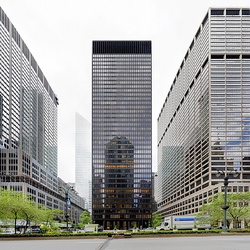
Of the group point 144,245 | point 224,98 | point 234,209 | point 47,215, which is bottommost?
point 47,215

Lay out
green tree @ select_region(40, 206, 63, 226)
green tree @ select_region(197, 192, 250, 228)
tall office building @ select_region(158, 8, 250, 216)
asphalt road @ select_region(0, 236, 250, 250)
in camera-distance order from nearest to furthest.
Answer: asphalt road @ select_region(0, 236, 250, 250) → green tree @ select_region(40, 206, 63, 226) → green tree @ select_region(197, 192, 250, 228) → tall office building @ select_region(158, 8, 250, 216)

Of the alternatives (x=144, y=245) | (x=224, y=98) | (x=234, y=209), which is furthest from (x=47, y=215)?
(x=224, y=98)

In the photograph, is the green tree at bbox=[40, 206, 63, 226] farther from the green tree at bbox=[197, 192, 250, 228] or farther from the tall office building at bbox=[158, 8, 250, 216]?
the tall office building at bbox=[158, 8, 250, 216]

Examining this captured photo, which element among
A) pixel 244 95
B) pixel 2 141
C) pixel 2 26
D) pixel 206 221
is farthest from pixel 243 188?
pixel 2 26

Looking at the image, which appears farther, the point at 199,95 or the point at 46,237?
the point at 199,95

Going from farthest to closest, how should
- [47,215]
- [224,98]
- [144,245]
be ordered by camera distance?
[224,98], [47,215], [144,245]

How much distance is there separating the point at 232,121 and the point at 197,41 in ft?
142

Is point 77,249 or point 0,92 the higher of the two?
point 0,92

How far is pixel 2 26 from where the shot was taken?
16812cm

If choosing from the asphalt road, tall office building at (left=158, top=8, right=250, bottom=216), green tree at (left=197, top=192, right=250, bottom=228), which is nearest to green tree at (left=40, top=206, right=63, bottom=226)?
green tree at (left=197, top=192, right=250, bottom=228)

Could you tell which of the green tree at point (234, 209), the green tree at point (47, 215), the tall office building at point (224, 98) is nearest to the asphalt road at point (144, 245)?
the green tree at point (47, 215)

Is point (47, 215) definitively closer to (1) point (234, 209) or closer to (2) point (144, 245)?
(1) point (234, 209)

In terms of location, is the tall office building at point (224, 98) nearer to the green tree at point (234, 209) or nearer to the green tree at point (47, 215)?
the green tree at point (234, 209)

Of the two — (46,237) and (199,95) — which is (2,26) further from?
(46,237)
